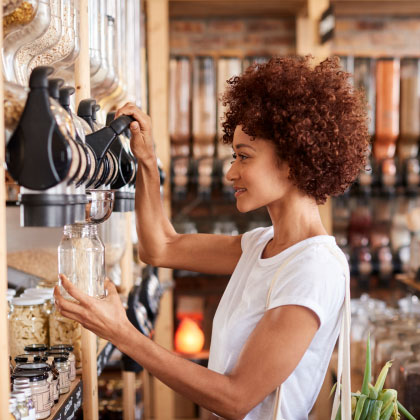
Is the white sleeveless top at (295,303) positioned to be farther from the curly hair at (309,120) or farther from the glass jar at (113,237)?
the glass jar at (113,237)

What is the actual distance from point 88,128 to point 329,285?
57 cm

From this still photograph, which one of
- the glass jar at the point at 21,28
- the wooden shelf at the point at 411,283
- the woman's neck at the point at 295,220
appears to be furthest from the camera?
the wooden shelf at the point at 411,283

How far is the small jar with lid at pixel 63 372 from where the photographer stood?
1.28 metres

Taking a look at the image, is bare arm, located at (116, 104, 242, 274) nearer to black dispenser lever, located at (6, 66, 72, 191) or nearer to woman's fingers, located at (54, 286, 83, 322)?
woman's fingers, located at (54, 286, 83, 322)

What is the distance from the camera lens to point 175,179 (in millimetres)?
3654

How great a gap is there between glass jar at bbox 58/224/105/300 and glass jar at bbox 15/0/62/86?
0.32 meters

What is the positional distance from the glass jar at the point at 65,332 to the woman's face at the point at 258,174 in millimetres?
502

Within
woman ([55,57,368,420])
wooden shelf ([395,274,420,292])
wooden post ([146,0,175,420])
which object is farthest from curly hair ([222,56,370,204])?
wooden post ([146,0,175,420])

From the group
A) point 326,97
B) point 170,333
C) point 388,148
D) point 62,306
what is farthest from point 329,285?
point 388,148

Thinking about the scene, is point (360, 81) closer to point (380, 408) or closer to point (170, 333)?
point (170, 333)

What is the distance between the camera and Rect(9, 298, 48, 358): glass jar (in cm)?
142

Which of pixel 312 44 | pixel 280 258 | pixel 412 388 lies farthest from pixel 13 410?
pixel 312 44

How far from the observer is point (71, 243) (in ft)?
4.25

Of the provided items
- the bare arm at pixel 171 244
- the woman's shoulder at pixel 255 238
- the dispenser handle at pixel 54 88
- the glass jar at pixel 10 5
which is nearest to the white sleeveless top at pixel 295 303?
the woman's shoulder at pixel 255 238
